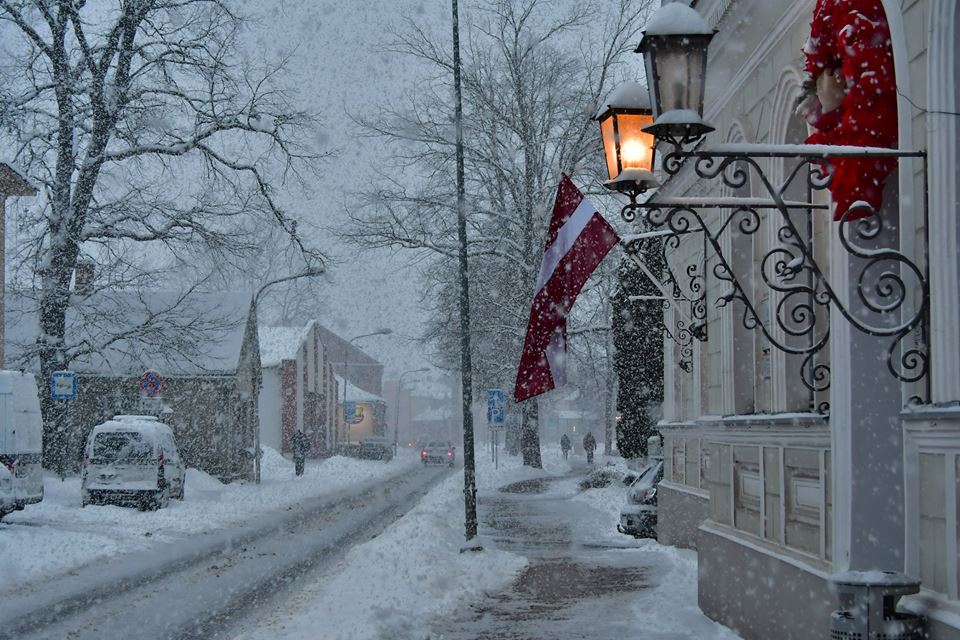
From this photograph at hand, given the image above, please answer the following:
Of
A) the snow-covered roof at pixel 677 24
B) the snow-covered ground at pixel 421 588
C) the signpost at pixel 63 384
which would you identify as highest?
the snow-covered roof at pixel 677 24

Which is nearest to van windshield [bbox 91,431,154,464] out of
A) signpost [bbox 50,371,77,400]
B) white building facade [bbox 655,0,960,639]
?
signpost [bbox 50,371,77,400]

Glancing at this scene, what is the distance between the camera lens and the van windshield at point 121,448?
22.3 m

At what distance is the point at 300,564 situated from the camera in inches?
581

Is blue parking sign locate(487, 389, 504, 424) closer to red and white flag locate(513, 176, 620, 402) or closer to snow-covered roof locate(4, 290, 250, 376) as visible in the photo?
snow-covered roof locate(4, 290, 250, 376)

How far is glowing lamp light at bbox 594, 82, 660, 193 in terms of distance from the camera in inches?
269

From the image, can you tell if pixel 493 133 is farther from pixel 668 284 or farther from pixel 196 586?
pixel 196 586

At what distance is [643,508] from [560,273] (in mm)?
9453

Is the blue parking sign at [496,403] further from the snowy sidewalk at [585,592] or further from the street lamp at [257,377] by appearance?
the snowy sidewalk at [585,592]

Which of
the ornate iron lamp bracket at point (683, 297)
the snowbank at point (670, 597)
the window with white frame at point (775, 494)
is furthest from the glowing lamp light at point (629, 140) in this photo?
the snowbank at point (670, 597)

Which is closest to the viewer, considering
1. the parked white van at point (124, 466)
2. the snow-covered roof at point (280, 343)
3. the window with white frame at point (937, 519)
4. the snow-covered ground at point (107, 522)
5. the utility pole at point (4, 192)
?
the window with white frame at point (937, 519)

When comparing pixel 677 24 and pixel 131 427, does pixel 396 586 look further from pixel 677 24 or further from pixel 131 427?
pixel 131 427

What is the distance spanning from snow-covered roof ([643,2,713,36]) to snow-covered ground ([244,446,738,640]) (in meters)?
5.11

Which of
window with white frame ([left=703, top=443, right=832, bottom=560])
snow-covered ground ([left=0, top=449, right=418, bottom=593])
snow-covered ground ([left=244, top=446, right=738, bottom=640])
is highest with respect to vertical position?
window with white frame ([left=703, top=443, right=832, bottom=560])

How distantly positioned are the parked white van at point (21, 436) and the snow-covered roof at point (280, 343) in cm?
3649
